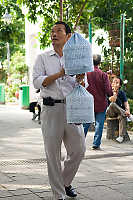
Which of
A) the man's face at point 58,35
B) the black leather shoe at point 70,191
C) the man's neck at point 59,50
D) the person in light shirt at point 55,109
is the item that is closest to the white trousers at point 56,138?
the person in light shirt at point 55,109

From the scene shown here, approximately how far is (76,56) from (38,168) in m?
2.82

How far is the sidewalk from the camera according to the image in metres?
5.59

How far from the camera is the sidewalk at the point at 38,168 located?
559 centimetres

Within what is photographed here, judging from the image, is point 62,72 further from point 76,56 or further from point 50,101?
point 50,101

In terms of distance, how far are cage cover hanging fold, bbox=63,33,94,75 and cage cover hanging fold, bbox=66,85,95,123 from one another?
26cm

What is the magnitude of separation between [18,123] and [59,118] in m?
9.35

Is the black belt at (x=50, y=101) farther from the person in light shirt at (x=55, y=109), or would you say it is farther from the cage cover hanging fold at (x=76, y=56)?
the cage cover hanging fold at (x=76, y=56)

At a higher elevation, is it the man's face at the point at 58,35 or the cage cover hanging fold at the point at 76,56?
the man's face at the point at 58,35

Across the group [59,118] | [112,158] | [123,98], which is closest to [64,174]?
[59,118]

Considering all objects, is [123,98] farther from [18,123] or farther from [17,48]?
[17,48]

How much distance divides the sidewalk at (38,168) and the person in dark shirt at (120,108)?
13.1 inches

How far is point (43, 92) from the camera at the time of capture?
5105 millimetres

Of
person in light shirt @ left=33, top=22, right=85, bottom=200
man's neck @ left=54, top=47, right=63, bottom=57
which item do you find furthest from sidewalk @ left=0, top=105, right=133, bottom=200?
man's neck @ left=54, top=47, right=63, bottom=57

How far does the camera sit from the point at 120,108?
10.0 m
